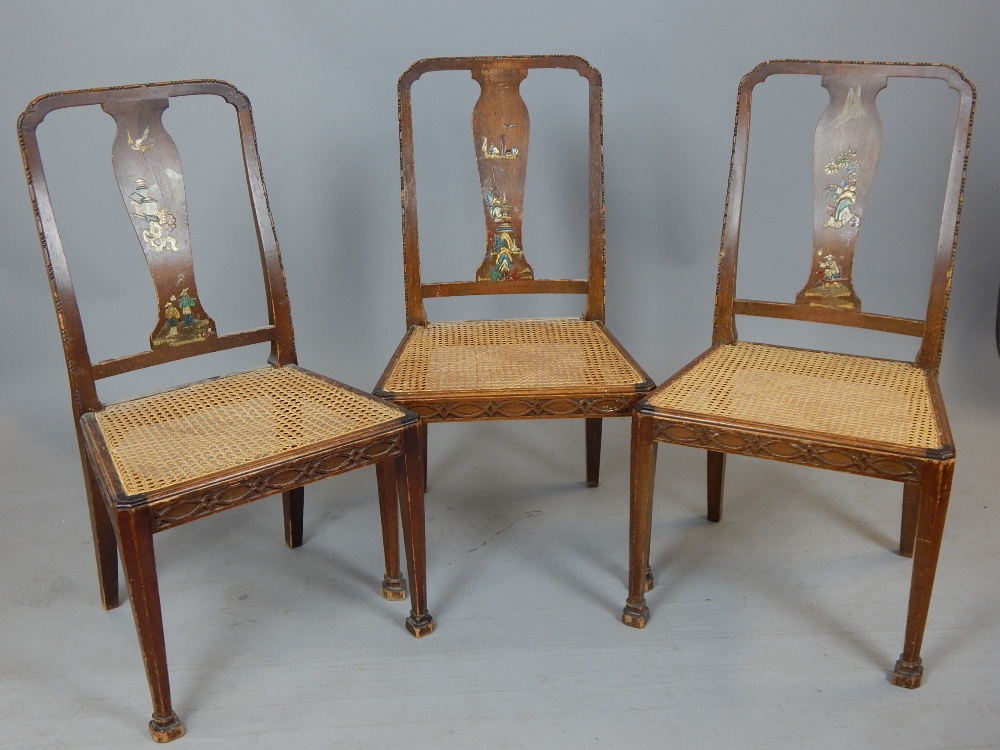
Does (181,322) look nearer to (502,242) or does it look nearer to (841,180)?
(502,242)

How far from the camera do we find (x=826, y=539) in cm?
254

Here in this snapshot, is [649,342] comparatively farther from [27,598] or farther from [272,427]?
[27,598]

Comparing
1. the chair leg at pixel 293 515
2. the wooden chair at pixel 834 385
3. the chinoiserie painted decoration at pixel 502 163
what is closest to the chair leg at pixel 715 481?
the wooden chair at pixel 834 385

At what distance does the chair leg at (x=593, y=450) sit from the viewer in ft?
8.92

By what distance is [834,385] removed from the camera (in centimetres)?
219

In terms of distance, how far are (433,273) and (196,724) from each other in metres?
1.73

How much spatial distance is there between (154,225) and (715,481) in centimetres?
142

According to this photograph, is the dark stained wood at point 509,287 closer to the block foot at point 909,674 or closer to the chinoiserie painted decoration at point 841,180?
the chinoiserie painted decoration at point 841,180

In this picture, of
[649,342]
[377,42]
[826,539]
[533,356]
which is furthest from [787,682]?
[377,42]

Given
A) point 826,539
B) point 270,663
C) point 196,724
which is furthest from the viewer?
point 826,539

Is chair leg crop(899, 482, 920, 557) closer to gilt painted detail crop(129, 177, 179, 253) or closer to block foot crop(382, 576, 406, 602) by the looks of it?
block foot crop(382, 576, 406, 602)

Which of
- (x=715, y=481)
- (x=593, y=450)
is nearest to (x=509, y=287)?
(x=593, y=450)

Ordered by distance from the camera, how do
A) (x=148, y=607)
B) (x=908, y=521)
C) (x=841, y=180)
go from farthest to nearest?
(x=908, y=521), (x=841, y=180), (x=148, y=607)

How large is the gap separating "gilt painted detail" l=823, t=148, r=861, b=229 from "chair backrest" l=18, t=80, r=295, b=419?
1227 millimetres
